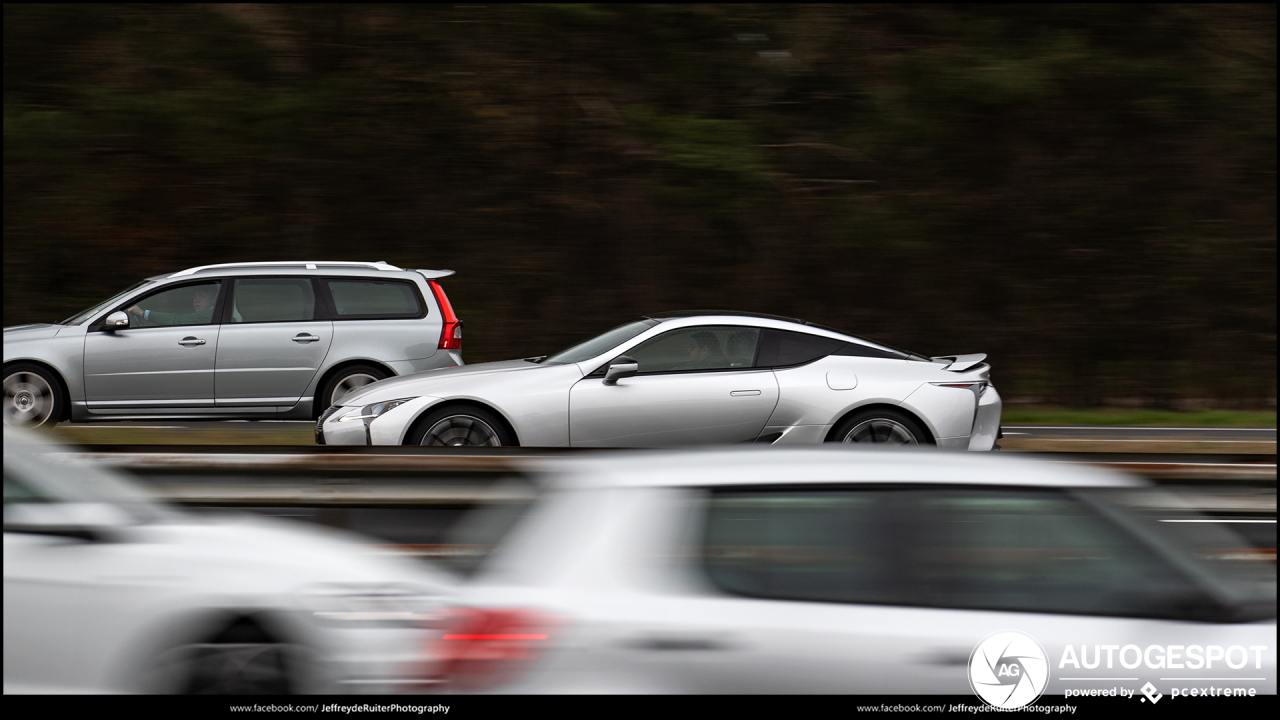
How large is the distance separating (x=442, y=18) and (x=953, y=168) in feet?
29.8

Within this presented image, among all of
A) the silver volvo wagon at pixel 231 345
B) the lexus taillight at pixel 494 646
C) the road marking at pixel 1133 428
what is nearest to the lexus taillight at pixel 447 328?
the silver volvo wagon at pixel 231 345

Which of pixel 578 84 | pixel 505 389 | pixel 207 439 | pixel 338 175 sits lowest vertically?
pixel 207 439

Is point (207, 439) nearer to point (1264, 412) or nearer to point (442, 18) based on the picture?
point (442, 18)

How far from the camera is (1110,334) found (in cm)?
1880

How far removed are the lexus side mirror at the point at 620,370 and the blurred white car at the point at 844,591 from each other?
507 cm

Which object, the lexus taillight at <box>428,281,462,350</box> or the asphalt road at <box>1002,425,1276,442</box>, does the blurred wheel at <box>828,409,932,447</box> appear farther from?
the lexus taillight at <box>428,281,462,350</box>

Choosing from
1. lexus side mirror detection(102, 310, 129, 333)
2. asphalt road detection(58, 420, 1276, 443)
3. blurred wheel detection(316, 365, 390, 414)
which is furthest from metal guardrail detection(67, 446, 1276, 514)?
lexus side mirror detection(102, 310, 129, 333)

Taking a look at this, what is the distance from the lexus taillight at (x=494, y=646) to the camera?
3.19m

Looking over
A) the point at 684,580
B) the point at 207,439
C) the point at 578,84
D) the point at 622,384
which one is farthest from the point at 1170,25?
the point at 684,580

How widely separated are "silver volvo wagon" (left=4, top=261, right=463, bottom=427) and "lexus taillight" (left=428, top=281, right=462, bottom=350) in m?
0.02

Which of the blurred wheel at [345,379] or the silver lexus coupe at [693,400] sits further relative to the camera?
the blurred wheel at [345,379]

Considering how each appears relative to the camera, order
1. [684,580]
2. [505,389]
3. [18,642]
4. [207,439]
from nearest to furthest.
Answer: [684,580] < [18,642] < [505,389] < [207,439]

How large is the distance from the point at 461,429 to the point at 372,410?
679 millimetres

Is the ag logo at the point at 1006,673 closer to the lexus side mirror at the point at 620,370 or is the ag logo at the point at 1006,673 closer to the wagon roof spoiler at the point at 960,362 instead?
the lexus side mirror at the point at 620,370
